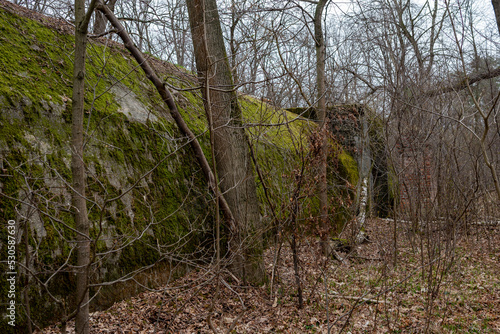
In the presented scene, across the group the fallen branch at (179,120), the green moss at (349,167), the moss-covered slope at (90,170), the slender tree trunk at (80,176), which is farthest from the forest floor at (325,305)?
the green moss at (349,167)

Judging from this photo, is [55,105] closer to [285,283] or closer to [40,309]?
[40,309]

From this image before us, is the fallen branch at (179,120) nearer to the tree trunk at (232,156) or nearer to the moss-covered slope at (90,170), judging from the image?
the tree trunk at (232,156)

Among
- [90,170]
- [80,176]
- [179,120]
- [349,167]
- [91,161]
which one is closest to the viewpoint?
[80,176]

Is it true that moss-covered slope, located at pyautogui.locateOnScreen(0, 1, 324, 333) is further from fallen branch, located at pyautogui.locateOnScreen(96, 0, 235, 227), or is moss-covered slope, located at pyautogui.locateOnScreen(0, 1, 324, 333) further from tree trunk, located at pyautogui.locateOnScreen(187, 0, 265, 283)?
tree trunk, located at pyautogui.locateOnScreen(187, 0, 265, 283)

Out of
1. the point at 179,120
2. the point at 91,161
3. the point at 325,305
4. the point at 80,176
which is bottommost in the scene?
the point at 325,305

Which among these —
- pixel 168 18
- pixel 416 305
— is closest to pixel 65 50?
pixel 168 18

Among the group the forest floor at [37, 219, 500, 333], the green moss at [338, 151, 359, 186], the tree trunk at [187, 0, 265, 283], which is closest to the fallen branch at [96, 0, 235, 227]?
the tree trunk at [187, 0, 265, 283]

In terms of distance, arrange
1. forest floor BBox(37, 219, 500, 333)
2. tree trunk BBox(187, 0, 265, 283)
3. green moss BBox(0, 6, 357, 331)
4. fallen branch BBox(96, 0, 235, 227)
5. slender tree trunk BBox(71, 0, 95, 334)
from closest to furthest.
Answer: slender tree trunk BBox(71, 0, 95, 334)
green moss BBox(0, 6, 357, 331)
forest floor BBox(37, 219, 500, 333)
fallen branch BBox(96, 0, 235, 227)
tree trunk BBox(187, 0, 265, 283)

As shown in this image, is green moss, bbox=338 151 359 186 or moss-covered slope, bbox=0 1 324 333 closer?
moss-covered slope, bbox=0 1 324 333

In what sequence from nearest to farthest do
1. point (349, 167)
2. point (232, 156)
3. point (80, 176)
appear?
1. point (80, 176)
2. point (232, 156)
3. point (349, 167)

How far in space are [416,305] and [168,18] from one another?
15.7ft

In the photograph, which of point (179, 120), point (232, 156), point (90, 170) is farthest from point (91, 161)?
point (232, 156)

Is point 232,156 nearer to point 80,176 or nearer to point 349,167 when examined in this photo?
point 80,176

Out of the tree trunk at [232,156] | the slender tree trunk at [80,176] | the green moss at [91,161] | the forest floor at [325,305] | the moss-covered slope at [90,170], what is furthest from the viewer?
the tree trunk at [232,156]
